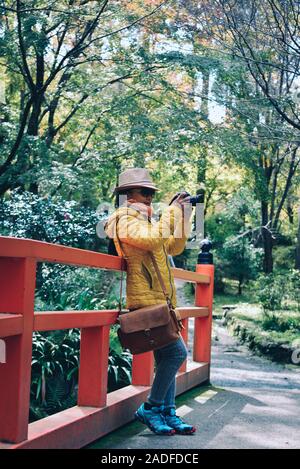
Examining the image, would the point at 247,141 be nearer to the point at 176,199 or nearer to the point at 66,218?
the point at 66,218

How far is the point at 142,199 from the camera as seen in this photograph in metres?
4.09

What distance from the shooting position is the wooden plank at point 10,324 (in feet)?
9.18

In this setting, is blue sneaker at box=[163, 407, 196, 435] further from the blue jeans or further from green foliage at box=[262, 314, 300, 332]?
green foliage at box=[262, 314, 300, 332]

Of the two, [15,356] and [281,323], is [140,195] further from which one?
[281,323]

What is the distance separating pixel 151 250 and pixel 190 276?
1.95 metres

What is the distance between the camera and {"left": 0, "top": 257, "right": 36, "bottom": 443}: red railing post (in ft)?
9.68

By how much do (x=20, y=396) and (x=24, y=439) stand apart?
8.6 inches

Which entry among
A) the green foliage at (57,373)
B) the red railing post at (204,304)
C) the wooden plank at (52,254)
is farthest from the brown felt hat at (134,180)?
the red railing post at (204,304)

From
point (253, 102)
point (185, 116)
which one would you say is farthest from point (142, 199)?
point (253, 102)

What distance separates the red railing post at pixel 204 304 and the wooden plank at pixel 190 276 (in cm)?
10

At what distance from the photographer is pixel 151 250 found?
12.9ft

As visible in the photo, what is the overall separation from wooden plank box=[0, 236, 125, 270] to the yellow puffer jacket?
134mm

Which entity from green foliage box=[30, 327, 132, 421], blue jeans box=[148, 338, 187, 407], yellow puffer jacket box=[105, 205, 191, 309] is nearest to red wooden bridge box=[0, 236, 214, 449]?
yellow puffer jacket box=[105, 205, 191, 309]

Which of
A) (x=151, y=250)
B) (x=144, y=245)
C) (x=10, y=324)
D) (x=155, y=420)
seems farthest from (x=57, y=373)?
(x=10, y=324)
